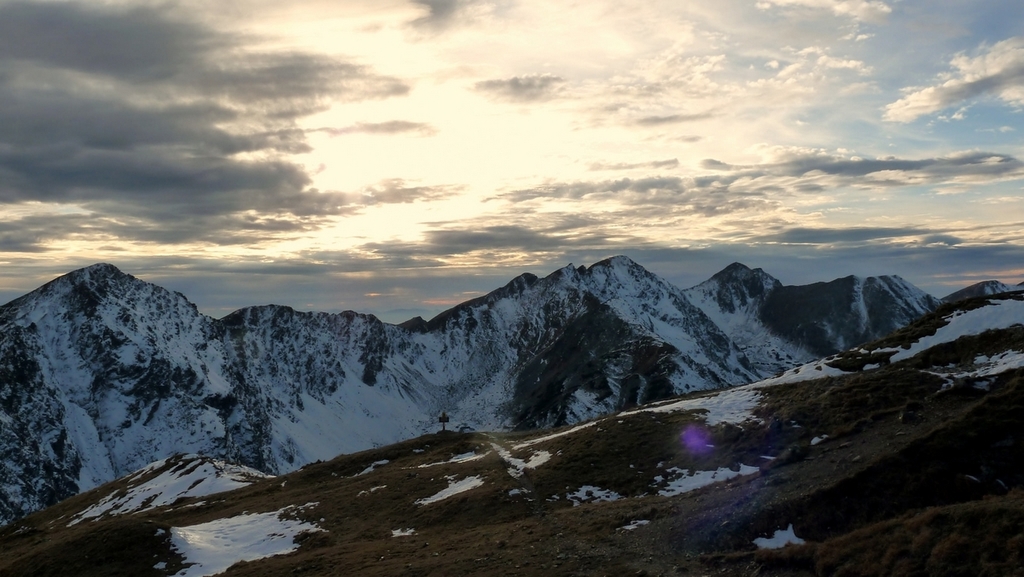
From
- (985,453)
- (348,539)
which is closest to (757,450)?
(985,453)

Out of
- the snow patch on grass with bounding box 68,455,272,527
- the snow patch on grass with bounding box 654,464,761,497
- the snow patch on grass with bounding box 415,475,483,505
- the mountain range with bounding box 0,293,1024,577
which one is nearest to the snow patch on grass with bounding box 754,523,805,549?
the mountain range with bounding box 0,293,1024,577

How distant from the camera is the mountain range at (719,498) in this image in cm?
2631

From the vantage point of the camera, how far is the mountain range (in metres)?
26.3

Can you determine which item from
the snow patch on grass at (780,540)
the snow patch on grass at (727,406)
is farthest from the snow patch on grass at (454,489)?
the snow patch on grass at (780,540)

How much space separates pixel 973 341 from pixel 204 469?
111691 millimetres

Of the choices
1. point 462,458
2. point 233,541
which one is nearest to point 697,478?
point 462,458

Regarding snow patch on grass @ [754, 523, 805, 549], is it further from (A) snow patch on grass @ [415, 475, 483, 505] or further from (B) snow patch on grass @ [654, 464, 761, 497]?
(A) snow patch on grass @ [415, 475, 483, 505]

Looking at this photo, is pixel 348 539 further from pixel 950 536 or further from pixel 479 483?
pixel 950 536

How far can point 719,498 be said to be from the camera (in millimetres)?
35188

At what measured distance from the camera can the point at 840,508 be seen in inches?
1171

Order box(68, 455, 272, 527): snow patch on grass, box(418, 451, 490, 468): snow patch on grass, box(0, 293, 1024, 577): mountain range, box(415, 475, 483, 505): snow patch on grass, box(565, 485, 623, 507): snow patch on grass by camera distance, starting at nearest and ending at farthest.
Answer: box(0, 293, 1024, 577): mountain range → box(565, 485, 623, 507): snow patch on grass → box(415, 475, 483, 505): snow patch on grass → box(418, 451, 490, 468): snow patch on grass → box(68, 455, 272, 527): snow patch on grass

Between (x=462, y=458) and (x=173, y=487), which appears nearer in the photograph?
(x=462, y=458)

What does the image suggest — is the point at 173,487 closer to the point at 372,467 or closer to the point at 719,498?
the point at 372,467

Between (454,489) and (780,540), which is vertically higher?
(780,540)
